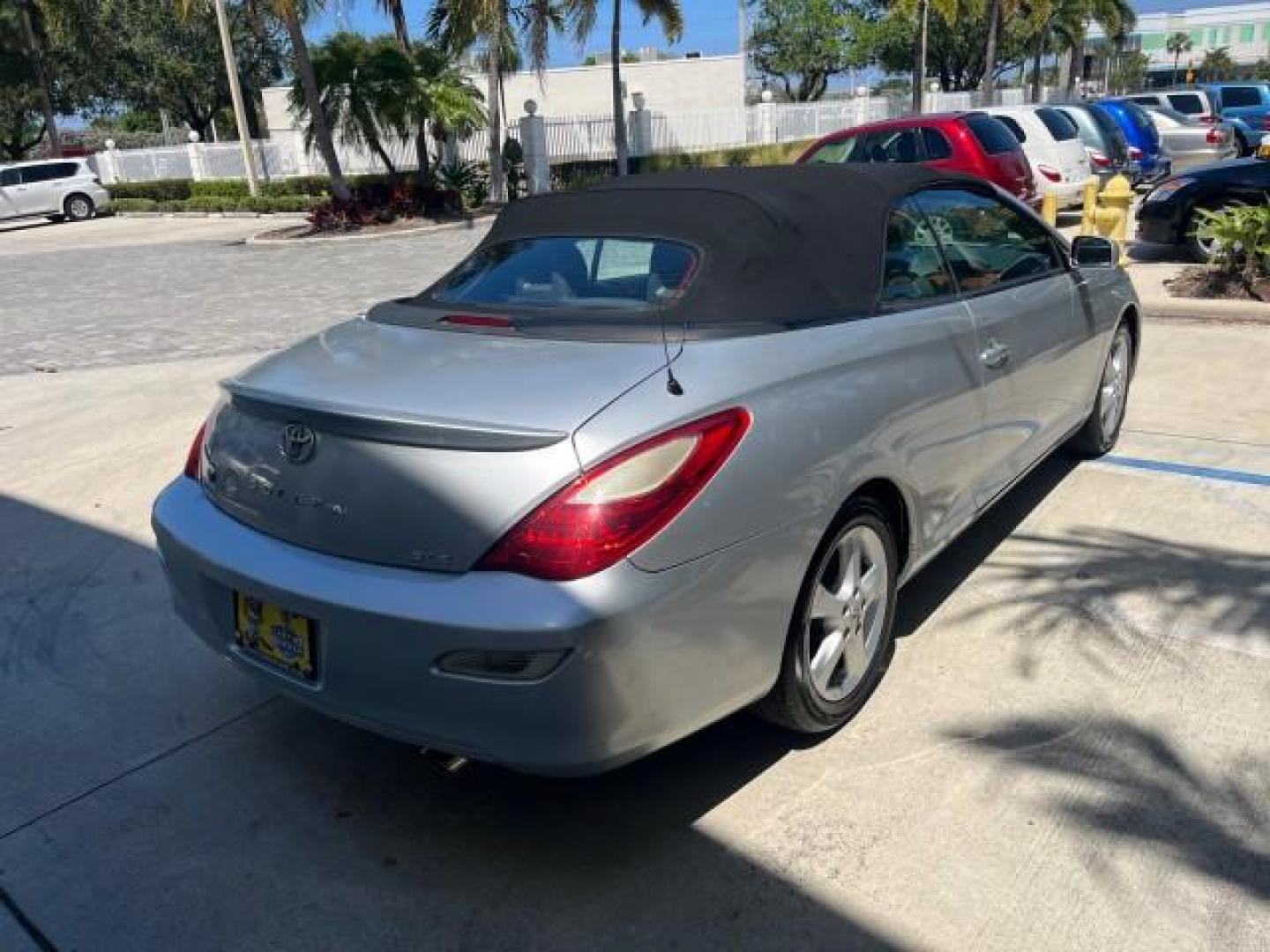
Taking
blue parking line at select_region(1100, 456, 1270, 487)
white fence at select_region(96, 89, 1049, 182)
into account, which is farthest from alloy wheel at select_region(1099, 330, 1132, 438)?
A: white fence at select_region(96, 89, 1049, 182)

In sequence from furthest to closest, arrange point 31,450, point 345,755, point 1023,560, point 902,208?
1. point 31,450
2. point 1023,560
3. point 902,208
4. point 345,755

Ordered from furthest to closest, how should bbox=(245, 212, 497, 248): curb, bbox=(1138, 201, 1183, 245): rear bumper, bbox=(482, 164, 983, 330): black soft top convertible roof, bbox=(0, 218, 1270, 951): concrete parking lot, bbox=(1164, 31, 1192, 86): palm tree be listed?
bbox=(1164, 31, 1192, 86): palm tree < bbox=(245, 212, 497, 248): curb < bbox=(1138, 201, 1183, 245): rear bumper < bbox=(482, 164, 983, 330): black soft top convertible roof < bbox=(0, 218, 1270, 951): concrete parking lot

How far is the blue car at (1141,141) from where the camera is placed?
16875mm

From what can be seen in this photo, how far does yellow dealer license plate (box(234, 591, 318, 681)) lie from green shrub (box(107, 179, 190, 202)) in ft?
106

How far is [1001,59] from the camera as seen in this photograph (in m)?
60.3

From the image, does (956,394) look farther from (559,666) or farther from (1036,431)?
(559,666)

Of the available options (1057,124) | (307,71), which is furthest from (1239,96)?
(307,71)

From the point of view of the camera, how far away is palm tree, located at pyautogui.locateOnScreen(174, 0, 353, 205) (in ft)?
60.8

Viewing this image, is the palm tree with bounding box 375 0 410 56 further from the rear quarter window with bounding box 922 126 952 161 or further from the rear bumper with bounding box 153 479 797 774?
the rear bumper with bounding box 153 479 797 774

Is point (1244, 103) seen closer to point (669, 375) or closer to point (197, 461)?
point (669, 375)

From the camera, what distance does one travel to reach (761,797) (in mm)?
2846

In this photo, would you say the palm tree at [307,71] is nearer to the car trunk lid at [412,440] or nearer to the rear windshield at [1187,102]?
the rear windshield at [1187,102]

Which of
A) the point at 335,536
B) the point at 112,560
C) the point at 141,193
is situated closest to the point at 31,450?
the point at 112,560

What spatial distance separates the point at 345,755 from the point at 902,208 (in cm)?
256
